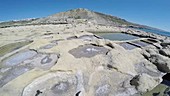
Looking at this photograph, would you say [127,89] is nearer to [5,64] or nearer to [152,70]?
[152,70]

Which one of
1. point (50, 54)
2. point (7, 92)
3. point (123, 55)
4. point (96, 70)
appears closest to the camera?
point (7, 92)

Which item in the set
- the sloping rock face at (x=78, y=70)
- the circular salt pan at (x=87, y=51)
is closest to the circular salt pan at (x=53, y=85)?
the sloping rock face at (x=78, y=70)

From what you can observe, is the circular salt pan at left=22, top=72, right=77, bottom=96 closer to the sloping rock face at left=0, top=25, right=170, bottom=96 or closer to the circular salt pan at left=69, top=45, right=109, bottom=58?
the sloping rock face at left=0, top=25, right=170, bottom=96

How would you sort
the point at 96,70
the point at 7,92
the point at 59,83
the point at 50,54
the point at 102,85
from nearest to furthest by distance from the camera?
the point at 7,92
the point at 59,83
the point at 102,85
the point at 96,70
the point at 50,54

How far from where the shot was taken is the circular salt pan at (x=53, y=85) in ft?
41.4

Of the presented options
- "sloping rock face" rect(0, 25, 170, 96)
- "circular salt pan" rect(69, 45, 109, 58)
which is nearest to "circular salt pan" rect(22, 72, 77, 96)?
"sloping rock face" rect(0, 25, 170, 96)

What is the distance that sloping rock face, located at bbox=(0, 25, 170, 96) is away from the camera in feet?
43.7

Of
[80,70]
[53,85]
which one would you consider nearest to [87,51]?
[80,70]

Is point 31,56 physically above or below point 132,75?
above

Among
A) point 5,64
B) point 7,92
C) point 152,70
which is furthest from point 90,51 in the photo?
point 7,92

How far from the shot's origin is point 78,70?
14891 mm

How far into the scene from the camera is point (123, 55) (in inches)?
713

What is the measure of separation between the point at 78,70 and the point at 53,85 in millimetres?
2209

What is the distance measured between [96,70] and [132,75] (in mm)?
2784
